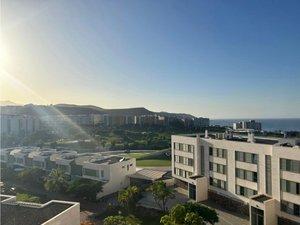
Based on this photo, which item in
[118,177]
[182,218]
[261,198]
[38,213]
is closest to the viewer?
[38,213]

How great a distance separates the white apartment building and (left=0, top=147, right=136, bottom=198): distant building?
31.1 feet

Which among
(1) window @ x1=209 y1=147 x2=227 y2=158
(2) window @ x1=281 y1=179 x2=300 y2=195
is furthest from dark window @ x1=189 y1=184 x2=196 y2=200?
A: (2) window @ x1=281 y1=179 x2=300 y2=195

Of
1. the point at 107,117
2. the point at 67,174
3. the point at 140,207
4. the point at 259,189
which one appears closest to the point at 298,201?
the point at 259,189

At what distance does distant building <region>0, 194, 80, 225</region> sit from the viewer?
2254cm

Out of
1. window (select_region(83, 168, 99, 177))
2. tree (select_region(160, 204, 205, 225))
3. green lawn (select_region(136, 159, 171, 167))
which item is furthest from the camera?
green lawn (select_region(136, 159, 171, 167))

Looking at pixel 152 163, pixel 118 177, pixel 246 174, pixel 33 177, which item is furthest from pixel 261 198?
pixel 152 163

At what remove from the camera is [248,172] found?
128 ft

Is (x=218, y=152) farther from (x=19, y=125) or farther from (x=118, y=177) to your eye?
(x=19, y=125)

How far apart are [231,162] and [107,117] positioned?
5268 inches

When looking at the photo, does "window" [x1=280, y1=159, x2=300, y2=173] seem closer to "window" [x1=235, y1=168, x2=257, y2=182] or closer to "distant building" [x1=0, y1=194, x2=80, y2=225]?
"window" [x1=235, y1=168, x2=257, y2=182]

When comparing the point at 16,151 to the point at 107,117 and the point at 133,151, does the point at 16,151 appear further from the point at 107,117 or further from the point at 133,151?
the point at 107,117

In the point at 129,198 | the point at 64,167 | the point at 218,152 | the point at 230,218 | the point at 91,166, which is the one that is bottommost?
the point at 230,218

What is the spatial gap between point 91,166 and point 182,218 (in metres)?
29.5

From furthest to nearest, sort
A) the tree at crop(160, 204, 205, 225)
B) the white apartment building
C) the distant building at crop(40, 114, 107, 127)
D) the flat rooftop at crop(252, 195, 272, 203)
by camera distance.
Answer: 1. the distant building at crop(40, 114, 107, 127)
2. the flat rooftop at crop(252, 195, 272, 203)
3. the white apartment building
4. the tree at crop(160, 204, 205, 225)
